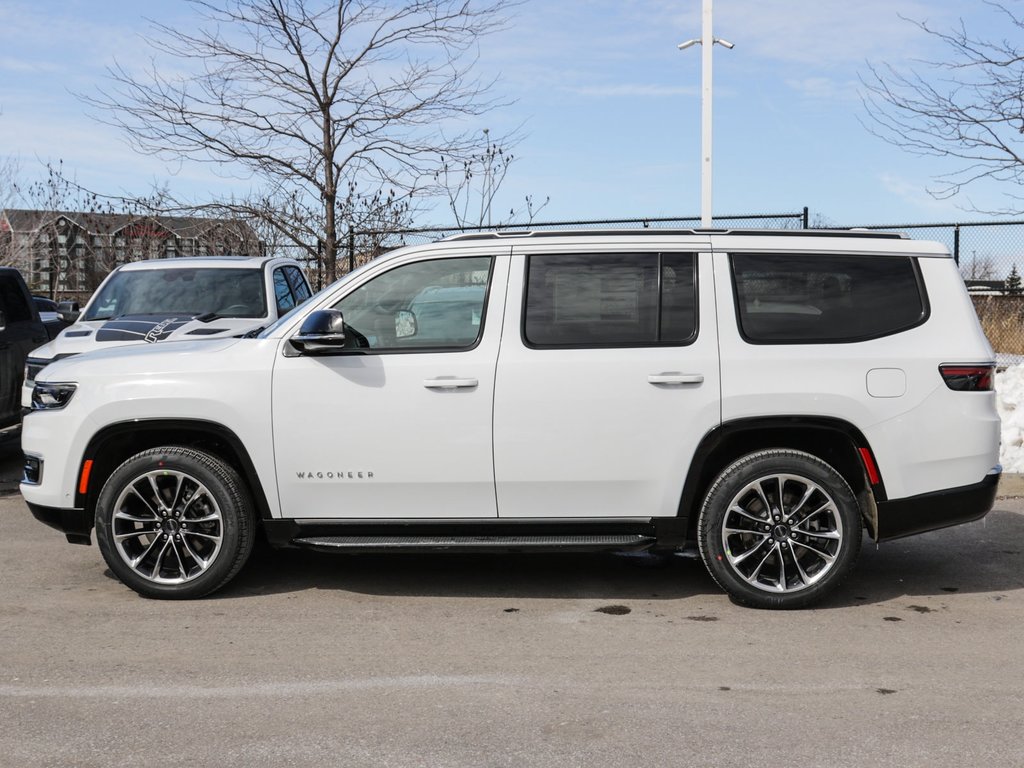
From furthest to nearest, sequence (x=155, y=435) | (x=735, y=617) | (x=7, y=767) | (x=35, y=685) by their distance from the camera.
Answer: (x=155, y=435)
(x=735, y=617)
(x=35, y=685)
(x=7, y=767)

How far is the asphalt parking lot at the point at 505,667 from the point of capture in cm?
385

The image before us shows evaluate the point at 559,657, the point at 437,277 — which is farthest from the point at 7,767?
the point at 437,277

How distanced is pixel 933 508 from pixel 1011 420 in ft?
15.8

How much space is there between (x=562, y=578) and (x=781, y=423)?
5.37 ft

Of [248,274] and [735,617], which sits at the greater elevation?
[248,274]

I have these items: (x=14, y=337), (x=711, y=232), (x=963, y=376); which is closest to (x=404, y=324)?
(x=711, y=232)

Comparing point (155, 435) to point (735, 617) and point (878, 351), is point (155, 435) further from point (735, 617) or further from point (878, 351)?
point (878, 351)

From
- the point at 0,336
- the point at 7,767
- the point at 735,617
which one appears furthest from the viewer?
the point at 0,336

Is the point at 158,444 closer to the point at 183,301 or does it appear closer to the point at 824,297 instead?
the point at 824,297

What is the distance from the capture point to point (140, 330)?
9.38 metres

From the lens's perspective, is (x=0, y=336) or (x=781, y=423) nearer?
(x=781, y=423)

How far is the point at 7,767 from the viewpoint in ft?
12.1

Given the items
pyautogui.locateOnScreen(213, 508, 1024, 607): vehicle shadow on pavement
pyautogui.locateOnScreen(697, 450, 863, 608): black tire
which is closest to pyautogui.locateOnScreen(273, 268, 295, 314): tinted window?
pyautogui.locateOnScreen(213, 508, 1024, 607): vehicle shadow on pavement

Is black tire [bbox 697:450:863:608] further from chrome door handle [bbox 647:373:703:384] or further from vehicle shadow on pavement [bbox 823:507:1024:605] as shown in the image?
chrome door handle [bbox 647:373:703:384]
